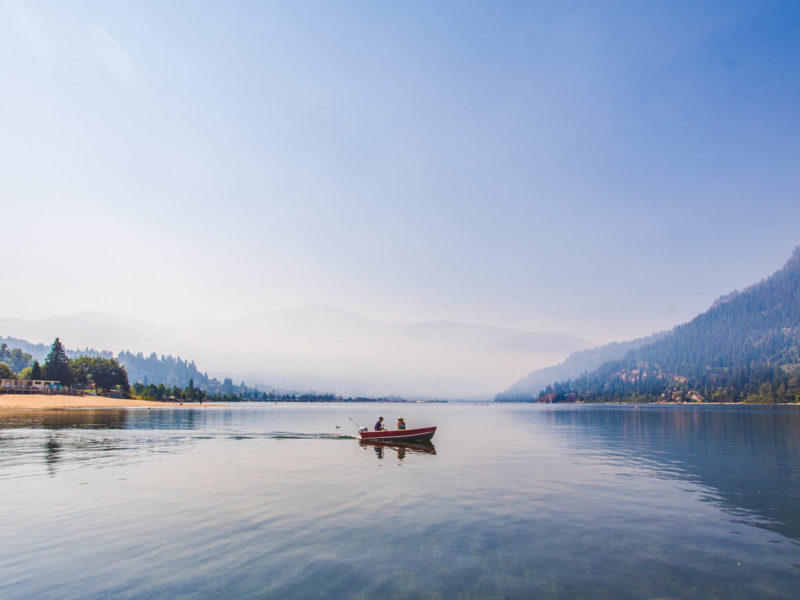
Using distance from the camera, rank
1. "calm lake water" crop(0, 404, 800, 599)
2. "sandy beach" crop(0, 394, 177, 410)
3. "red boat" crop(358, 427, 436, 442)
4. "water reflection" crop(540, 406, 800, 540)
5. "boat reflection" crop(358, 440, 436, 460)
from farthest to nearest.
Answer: "sandy beach" crop(0, 394, 177, 410), "red boat" crop(358, 427, 436, 442), "boat reflection" crop(358, 440, 436, 460), "water reflection" crop(540, 406, 800, 540), "calm lake water" crop(0, 404, 800, 599)

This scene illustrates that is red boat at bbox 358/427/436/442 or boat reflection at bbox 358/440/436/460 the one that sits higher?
red boat at bbox 358/427/436/442

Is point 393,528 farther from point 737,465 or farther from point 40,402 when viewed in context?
point 40,402

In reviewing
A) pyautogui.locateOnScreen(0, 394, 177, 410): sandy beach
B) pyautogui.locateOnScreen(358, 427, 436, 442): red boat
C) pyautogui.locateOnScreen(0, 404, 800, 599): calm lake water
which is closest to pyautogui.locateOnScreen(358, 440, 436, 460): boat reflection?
pyautogui.locateOnScreen(358, 427, 436, 442): red boat

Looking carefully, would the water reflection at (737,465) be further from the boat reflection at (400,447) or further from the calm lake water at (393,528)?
the boat reflection at (400,447)

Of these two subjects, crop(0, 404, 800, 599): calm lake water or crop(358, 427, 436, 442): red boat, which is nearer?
crop(0, 404, 800, 599): calm lake water

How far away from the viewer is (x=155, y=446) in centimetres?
6431

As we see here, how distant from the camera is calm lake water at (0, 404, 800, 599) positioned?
61.5 feet

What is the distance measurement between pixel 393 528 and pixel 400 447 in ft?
141

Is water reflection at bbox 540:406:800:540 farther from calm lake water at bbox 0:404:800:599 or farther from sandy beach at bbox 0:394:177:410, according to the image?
sandy beach at bbox 0:394:177:410

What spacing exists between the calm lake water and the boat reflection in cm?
936

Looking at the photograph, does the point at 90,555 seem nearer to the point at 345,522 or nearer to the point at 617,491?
the point at 345,522

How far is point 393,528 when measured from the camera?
2630cm

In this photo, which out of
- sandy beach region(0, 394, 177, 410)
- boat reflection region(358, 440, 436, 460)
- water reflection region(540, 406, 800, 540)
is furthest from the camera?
sandy beach region(0, 394, 177, 410)

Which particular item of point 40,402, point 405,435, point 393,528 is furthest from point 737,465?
point 40,402
